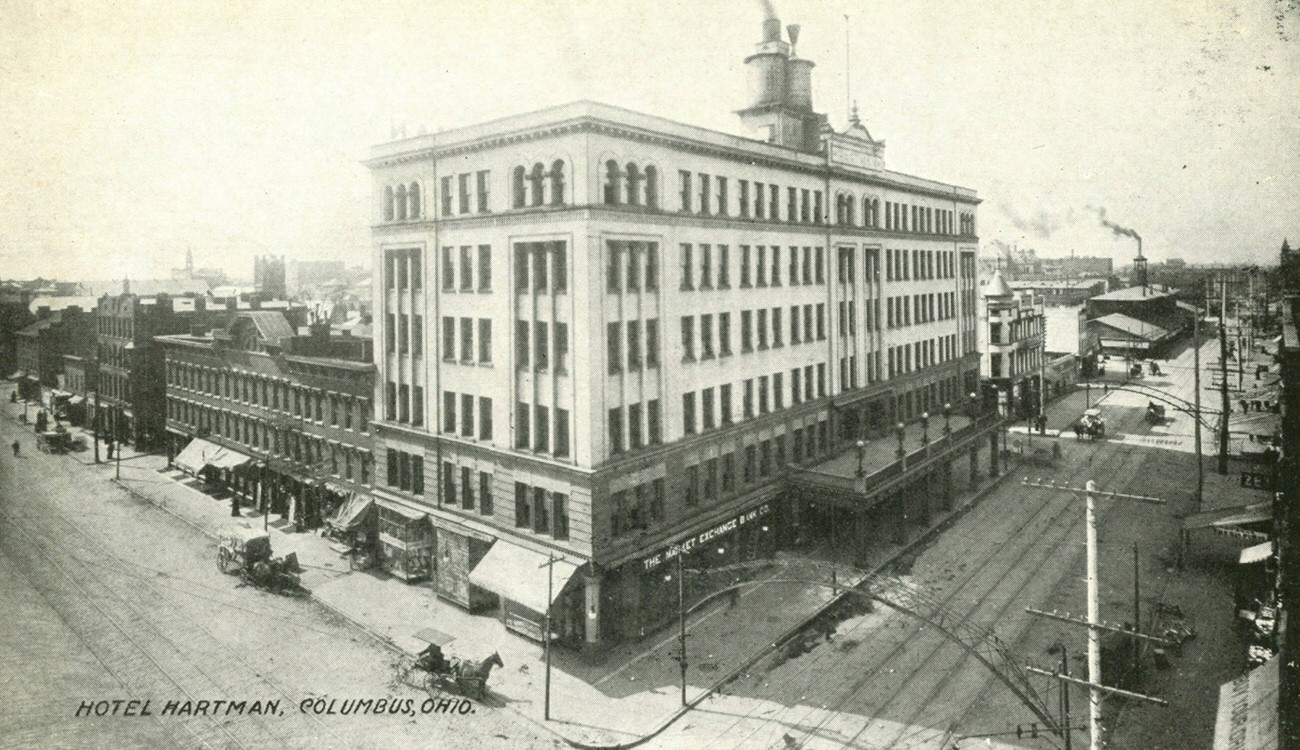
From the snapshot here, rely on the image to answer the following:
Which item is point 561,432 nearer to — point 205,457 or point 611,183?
point 611,183

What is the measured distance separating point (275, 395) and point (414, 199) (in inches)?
808

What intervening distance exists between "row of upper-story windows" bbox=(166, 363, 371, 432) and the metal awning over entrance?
3654mm

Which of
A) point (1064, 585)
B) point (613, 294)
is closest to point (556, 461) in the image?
point (613, 294)

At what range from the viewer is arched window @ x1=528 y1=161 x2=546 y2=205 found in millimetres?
31391

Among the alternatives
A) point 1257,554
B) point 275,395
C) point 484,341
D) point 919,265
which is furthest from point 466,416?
Answer: point 919,265

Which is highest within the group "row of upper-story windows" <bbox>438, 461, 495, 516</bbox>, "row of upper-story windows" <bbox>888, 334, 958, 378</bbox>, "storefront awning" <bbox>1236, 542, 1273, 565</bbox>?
"row of upper-story windows" <bbox>888, 334, 958, 378</bbox>

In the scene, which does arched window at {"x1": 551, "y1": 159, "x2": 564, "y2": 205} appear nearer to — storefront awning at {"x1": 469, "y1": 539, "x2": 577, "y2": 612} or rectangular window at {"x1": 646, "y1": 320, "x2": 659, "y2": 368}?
rectangular window at {"x1": 646, "y1": 320, "x2": 659, "y2": 368}

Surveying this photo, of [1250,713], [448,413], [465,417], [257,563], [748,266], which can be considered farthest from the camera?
[748,266]

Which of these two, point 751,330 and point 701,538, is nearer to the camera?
point 701,538

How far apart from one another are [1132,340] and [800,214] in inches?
3471

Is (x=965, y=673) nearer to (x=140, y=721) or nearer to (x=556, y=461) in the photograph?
(x=556, y=461)

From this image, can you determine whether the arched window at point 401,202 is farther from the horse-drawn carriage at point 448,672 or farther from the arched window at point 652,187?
the horse-drawn carriage at point 448,672

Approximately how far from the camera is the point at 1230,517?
36875 millimetres

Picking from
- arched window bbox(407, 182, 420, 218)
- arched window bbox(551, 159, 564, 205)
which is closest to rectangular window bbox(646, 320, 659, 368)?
arched window bbox(551, 159, 564, 205)
